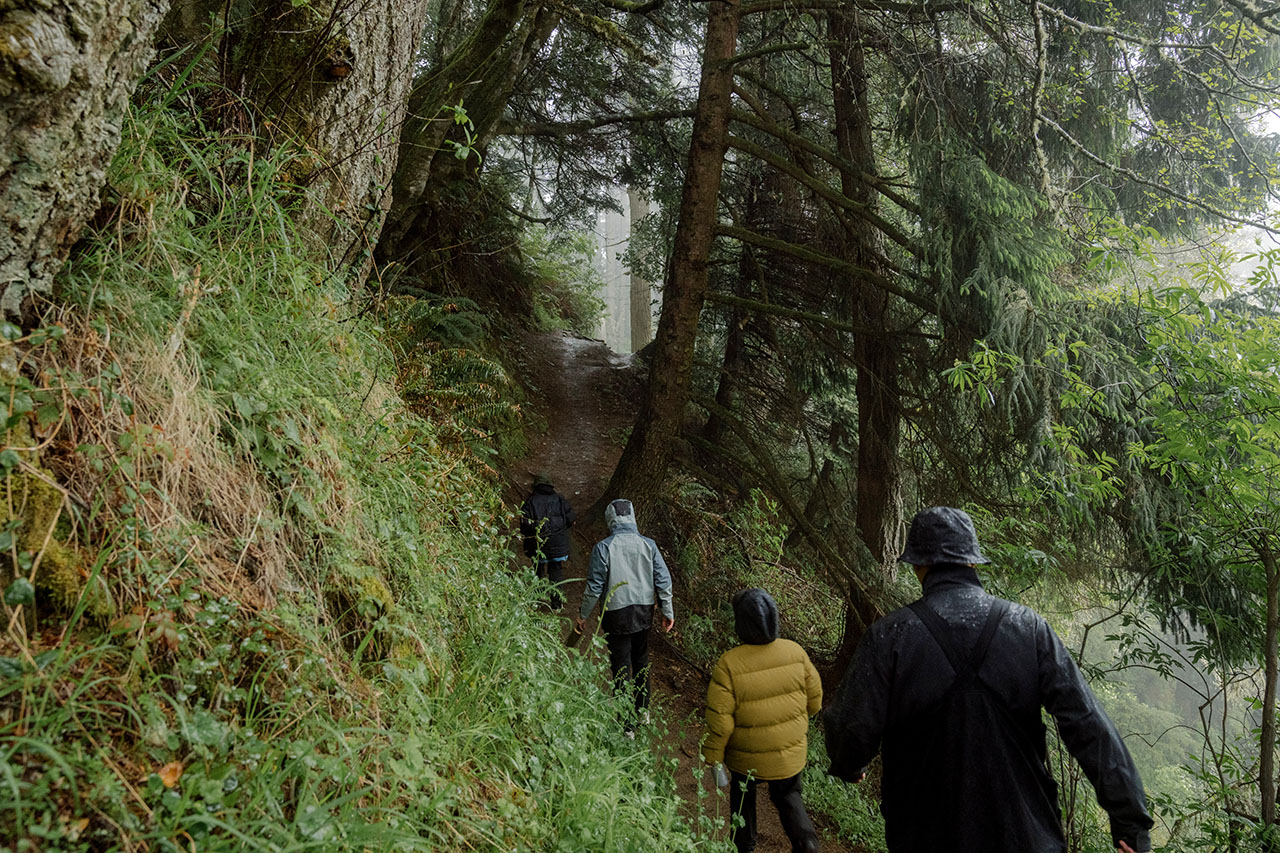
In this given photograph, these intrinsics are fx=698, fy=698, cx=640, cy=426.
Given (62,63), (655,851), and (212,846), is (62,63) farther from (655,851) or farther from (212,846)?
(655,851)

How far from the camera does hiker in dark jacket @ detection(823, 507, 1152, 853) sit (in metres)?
2.62

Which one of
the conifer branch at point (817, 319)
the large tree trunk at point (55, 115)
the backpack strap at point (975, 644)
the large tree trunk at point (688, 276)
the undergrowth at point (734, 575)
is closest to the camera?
the large tree trunk at point (55, 115)

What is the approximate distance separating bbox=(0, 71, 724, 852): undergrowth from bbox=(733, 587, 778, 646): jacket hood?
981 mm

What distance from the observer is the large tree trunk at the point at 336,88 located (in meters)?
3.77

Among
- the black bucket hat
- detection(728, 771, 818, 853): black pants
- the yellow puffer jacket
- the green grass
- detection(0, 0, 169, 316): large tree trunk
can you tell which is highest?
detection(0, 0, 169, 316): large tree trunk

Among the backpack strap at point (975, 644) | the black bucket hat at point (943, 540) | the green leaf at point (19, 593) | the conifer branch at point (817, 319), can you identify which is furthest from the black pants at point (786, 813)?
the conifer branch at point (817, 319)

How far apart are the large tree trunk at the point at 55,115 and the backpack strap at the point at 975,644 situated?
3318 mm

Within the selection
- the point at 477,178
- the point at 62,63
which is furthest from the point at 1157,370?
the point at 477,178

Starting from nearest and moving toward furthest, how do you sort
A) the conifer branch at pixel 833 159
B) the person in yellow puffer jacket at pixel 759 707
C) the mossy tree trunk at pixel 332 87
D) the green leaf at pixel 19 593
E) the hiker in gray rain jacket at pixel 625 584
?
the green leaf at pixel 19 593, the mossy tree trunk at pixel 332 87, the person in yellow puffer jacket at pixel 759 707, the hiker in gray rain jacket at pixel 625 584, the conifer branch at pixel 833 159

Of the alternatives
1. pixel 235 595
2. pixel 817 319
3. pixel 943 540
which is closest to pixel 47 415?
pixel 235 595

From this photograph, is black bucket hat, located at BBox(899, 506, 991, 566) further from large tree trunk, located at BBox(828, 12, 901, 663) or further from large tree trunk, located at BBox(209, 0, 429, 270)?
large tree trunk, located at BBox(828, 12, 901, 663)

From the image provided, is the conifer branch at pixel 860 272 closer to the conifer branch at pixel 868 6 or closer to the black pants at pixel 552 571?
the conifer branch at pixel 868 6

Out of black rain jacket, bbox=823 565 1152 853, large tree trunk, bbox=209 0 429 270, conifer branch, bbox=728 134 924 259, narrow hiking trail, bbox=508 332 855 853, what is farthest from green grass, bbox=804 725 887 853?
large tree trunk, bbox=209 0 429 270

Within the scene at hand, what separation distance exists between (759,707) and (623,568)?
171 cm
